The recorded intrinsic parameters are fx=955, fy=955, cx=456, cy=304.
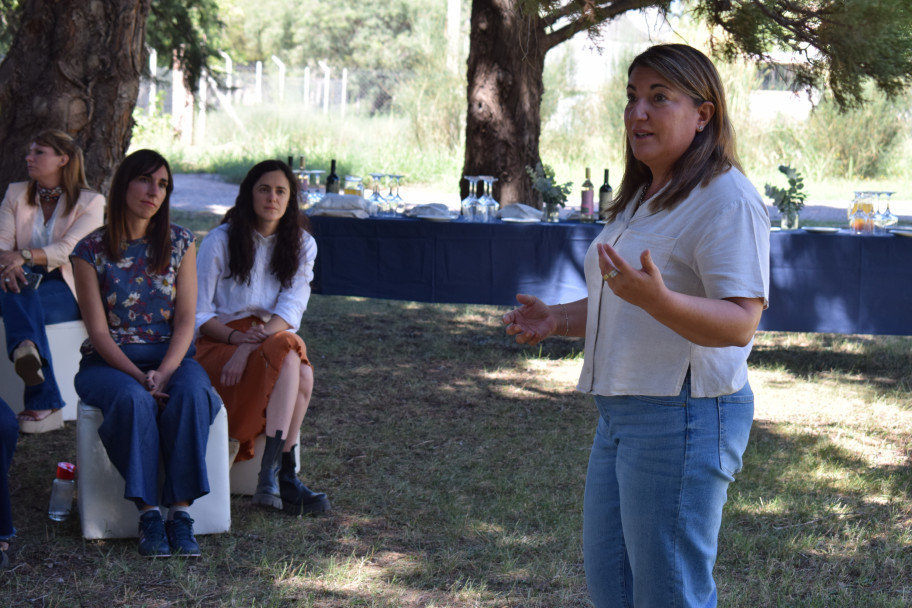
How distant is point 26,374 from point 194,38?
183 inches

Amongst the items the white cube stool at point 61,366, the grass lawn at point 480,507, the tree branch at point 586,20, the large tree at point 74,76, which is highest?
the tree branch at point 586,20

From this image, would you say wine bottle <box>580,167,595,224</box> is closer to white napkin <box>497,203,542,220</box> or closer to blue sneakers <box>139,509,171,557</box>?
white napkin <box>497,203,542,220</box>

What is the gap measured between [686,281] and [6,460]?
242 centimetres

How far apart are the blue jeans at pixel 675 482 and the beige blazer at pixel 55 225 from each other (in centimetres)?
360

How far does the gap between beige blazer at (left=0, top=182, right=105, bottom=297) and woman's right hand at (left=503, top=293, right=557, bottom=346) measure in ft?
10.6

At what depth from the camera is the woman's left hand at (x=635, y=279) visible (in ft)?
4.94

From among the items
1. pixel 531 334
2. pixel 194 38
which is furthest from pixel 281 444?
pixel 194 38

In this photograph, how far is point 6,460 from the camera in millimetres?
3123

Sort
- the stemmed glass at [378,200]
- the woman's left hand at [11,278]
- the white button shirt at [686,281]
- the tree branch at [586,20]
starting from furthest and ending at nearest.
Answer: the stemmed glass at [378,200] < the woman's left hand at [11,278] < the tree branch at [586,20] < the white button shirt at [686,281]

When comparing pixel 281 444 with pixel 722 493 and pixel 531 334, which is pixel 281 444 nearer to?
pixel 531 334

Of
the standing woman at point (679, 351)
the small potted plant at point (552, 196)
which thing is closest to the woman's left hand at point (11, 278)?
the small potted plant at point (552, 196)

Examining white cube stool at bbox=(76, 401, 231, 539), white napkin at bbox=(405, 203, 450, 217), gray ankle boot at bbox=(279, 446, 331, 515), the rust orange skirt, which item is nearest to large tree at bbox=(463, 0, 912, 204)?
white napkin at bbox=(405, 203, 450, 217)

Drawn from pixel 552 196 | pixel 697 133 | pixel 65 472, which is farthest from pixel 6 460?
pixel 552 196

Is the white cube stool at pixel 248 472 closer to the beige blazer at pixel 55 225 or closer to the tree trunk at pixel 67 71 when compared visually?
the beige blazer at pixel 55 225
